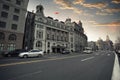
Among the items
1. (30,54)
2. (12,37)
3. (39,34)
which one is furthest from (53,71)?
(39,34)

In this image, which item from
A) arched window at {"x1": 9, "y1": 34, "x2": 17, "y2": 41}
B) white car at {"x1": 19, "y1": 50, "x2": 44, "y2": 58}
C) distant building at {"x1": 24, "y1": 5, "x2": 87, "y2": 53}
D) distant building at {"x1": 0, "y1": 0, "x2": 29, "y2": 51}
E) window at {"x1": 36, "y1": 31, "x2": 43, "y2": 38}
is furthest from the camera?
window at {"x1": 36, "y1": 31, "x2": 43, "y2": 38}

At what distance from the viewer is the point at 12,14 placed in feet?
112

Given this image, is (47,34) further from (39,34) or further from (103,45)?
(103,45)

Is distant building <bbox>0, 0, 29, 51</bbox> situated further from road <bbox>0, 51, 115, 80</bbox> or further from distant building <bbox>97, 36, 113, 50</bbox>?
distant building <bbox>97, 36, 113, 50</bbox>

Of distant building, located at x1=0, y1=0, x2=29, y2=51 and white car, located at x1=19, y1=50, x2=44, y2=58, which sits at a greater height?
distant building, located at x1=0, y1=0, x2=29, y2=51

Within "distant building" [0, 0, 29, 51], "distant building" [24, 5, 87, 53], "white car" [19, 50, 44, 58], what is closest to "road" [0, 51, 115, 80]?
"white car" [19, 50, 44, 58]

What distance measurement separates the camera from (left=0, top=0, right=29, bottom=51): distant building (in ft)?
103

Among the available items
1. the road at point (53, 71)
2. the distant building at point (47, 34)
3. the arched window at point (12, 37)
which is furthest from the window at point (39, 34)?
the road at point (53, 71)

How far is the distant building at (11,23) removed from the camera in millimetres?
31391

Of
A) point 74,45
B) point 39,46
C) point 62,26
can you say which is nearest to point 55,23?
point 62,26

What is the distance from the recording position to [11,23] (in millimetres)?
33719

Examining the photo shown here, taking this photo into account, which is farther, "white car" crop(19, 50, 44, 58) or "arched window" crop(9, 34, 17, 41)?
"arched window" crop(9, 34, 17, 41)

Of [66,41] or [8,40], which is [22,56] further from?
[66,41]

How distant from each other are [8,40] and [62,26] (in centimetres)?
3027
